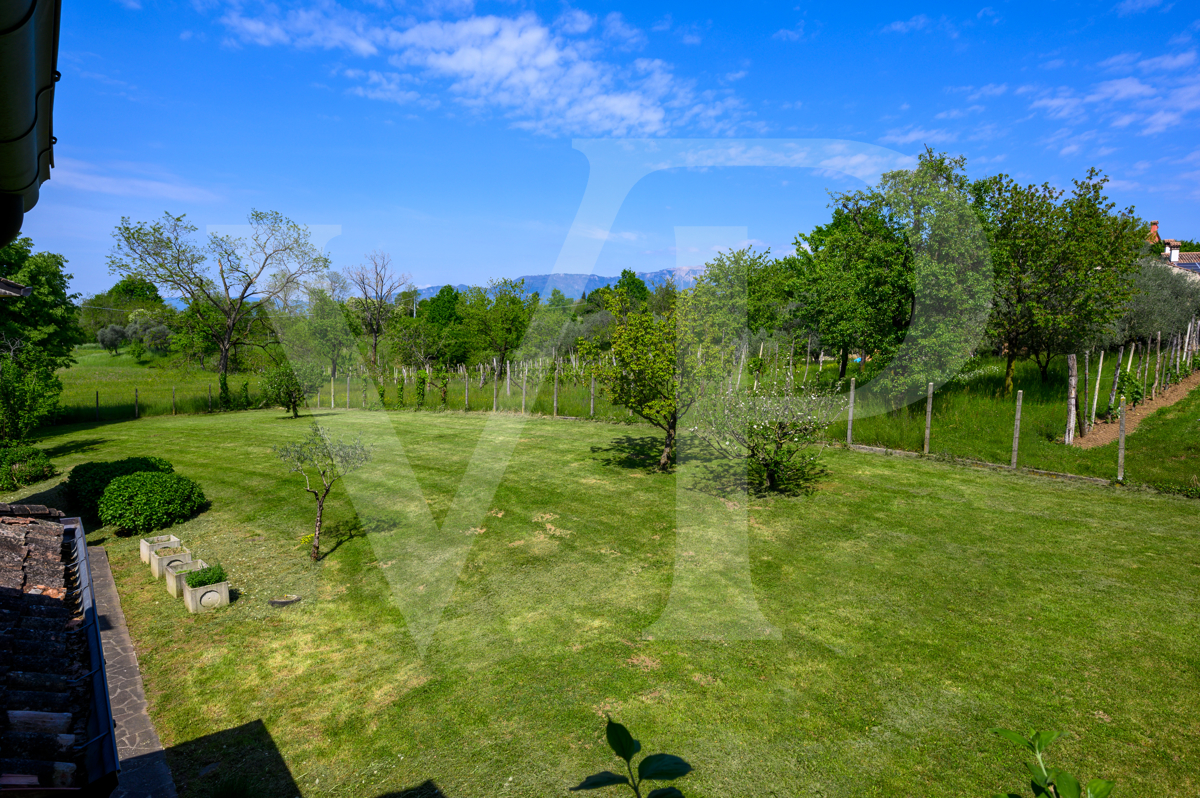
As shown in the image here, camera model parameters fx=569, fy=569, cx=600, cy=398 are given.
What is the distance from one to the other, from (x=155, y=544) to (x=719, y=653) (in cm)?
774

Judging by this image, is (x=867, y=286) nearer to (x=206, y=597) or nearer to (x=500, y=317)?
(x=206, y=597)

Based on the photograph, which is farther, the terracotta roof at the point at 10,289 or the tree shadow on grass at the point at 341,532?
the tree shadow on grass at the point at 341,532

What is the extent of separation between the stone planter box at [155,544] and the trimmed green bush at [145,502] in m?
0.85

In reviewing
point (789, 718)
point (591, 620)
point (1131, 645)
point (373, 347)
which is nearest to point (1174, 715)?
point (1131, 645)

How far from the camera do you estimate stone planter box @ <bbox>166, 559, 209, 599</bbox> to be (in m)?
6.67

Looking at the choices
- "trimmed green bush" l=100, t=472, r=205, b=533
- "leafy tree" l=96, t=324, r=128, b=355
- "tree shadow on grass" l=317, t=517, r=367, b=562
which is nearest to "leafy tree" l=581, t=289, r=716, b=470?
"tree shadow on grass" l=317, t=517, r=367, b=562

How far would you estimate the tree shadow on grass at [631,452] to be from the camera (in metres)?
12.7

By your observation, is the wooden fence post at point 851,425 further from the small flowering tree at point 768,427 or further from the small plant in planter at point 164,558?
the small plant in planter at point 164,558

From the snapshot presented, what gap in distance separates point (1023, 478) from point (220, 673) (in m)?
12.8

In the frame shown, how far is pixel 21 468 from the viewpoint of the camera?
11781 millimetres

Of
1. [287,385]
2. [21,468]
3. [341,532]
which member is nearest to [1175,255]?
[341,532]

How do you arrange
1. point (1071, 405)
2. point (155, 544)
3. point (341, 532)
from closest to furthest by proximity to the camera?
point (155, 544), point (341, 532), point (1071, 405)

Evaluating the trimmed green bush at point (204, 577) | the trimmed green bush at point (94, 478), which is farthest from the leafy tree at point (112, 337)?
the trimmed green bush at point (204, 577)

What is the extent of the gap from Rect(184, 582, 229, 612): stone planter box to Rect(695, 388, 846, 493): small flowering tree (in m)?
7.66
